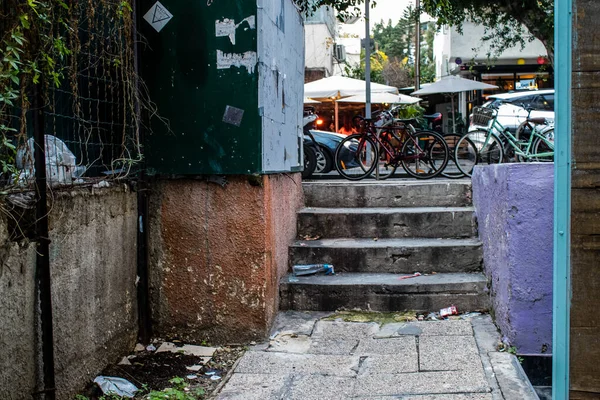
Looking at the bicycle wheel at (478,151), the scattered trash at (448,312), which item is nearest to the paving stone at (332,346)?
the scattered trash at (448,312)

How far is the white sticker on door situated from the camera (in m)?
4.77

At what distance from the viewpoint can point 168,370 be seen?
4.31 m

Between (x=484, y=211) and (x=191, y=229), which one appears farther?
(x=484, y=211)

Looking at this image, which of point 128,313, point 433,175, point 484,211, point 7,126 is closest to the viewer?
point 7,126

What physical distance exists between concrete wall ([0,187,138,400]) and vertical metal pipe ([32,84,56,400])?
44 millimetres

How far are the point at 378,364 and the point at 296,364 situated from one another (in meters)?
0.56

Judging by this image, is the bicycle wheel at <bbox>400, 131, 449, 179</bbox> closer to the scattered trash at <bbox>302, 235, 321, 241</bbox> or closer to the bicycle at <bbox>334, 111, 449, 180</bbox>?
the bicycle at <bbox>334, 111, 449, 180</bbox>

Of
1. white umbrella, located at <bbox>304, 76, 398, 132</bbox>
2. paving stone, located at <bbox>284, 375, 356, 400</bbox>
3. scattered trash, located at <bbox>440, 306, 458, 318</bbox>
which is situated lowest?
paving stone, located at <bbox>284, 375, 356, 400</bbox>

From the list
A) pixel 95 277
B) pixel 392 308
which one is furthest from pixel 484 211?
pixel 95 277

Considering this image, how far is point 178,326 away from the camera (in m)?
4.87

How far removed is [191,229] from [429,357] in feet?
6.50

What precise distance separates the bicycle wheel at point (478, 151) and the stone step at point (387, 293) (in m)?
4.52

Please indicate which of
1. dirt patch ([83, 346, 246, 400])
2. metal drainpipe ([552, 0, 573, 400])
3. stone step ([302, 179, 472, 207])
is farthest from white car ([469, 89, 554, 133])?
metal drainpipe ([552, 0, 573, 400])

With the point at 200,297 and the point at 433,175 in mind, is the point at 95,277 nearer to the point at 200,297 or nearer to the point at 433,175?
the point at 200,297
